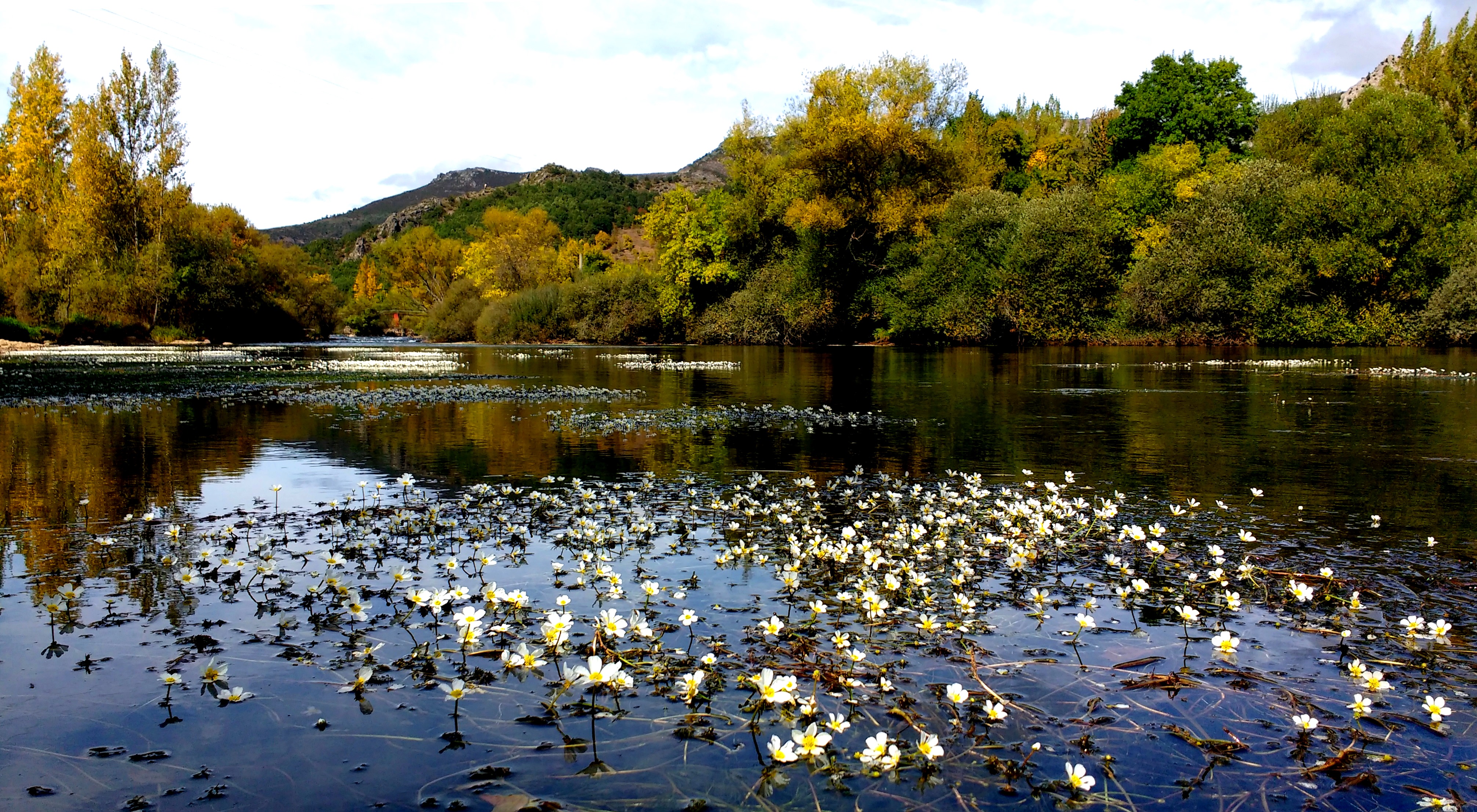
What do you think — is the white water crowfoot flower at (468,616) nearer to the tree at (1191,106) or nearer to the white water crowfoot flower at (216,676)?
the white water crowfoot flower at (216,676)

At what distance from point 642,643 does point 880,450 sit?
811 centimetres

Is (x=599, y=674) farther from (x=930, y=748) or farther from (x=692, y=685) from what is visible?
(x=930, y=748)

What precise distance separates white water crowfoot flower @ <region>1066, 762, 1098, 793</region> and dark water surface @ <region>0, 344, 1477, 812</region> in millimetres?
52

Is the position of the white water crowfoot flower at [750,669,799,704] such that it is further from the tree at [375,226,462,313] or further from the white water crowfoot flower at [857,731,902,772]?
the tree at [375,226,462,313]

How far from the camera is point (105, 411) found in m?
16.5

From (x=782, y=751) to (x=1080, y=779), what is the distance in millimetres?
1184

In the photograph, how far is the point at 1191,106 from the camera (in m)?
73.1

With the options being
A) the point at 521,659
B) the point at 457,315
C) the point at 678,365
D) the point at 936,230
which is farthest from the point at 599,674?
the point at 457,315

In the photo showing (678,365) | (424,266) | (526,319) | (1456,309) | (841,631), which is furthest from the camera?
(424,266)

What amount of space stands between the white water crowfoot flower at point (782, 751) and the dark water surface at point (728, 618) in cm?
9

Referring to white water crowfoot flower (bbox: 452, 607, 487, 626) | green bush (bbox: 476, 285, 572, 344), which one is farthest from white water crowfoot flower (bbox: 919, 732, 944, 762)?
green bush (bbox: 476, 285, 572, 344)

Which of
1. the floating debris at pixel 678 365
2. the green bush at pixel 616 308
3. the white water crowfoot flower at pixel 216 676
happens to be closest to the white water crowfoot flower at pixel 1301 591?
the white water crowfoot flower at pixel 216 676

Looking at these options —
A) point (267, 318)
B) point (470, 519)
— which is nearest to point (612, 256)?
point (267, 318)

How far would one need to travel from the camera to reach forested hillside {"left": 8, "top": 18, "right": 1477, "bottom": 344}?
1992 inches
